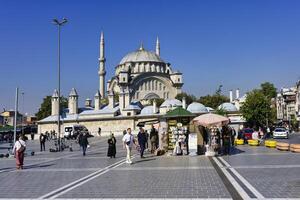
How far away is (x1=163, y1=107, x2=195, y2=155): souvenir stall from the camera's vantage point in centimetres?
2286

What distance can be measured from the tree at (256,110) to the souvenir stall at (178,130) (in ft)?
132

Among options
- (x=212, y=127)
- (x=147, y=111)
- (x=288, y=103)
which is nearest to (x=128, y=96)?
(x=147, y=111)

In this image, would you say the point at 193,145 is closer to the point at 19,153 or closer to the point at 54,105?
the point at 19,153

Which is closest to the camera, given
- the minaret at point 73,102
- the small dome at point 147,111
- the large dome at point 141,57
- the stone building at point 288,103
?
the small dome at point 147,111

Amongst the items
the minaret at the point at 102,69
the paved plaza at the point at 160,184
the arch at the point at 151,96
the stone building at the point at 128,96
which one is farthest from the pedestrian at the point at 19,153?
the arch at the point at 151,96

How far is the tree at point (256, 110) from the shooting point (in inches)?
2424

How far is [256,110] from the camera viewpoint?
201ft

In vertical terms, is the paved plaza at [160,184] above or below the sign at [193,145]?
below

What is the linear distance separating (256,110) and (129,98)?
34638 mm

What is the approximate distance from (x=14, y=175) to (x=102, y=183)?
448cm

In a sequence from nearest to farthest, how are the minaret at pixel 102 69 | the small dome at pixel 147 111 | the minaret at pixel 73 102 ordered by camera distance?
the small dome at pixel 147 111 < the minaret at pixel 73 102 < the minaret at pixel 102 69

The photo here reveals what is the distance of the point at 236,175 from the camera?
13.0 m

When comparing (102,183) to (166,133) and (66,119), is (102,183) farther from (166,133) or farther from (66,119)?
(66,119)

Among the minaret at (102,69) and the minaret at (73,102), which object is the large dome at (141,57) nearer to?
the minaret at (102,69)
